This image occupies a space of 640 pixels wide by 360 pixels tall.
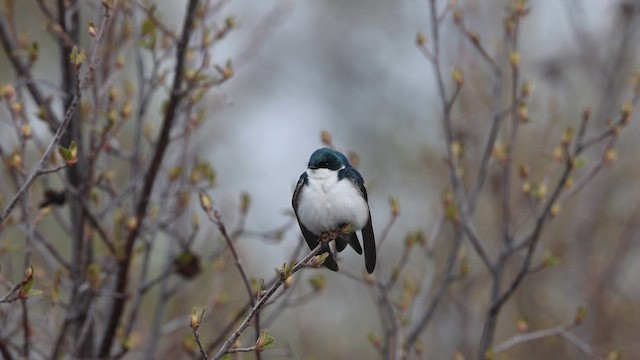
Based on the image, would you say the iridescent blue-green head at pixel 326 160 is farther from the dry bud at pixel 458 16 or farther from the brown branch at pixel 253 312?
the dry bud at pixel 458 16

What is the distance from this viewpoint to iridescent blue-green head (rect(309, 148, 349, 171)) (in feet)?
9.69

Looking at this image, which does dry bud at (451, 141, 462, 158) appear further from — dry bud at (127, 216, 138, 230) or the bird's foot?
dry bud at (127, 216, 138, 230)

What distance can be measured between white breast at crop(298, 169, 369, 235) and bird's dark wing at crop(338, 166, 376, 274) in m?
0.05

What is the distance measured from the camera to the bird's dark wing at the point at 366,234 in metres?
2.91

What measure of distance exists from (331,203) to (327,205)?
0.02 m

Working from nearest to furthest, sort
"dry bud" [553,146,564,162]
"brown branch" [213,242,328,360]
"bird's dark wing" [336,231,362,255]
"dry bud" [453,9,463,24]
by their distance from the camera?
"brown branch" [213,242,328,360], "bird's dark wing" [336,231,362,255], "dry bud" [453,9,463,24], "dry bud" [553,146,564,162]

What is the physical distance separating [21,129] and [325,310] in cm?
626

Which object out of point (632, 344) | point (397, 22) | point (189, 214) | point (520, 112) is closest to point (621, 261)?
point (632, 344)

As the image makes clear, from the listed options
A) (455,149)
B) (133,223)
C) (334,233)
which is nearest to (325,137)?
(455,149)

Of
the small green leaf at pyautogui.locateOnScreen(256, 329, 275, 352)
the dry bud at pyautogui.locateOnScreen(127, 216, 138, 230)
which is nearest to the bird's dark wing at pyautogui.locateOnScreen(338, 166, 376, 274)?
the small green leaf at pyautogui.locateOnScreen(256, 329, 275, 352)

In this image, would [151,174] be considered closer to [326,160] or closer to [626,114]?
[326,160]

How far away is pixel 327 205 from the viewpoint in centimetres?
298

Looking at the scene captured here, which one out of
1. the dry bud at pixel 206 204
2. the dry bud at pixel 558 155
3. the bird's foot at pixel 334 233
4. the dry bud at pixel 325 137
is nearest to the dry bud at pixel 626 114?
the dry bud at pixel 558 155

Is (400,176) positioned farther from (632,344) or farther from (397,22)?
(632,344)
